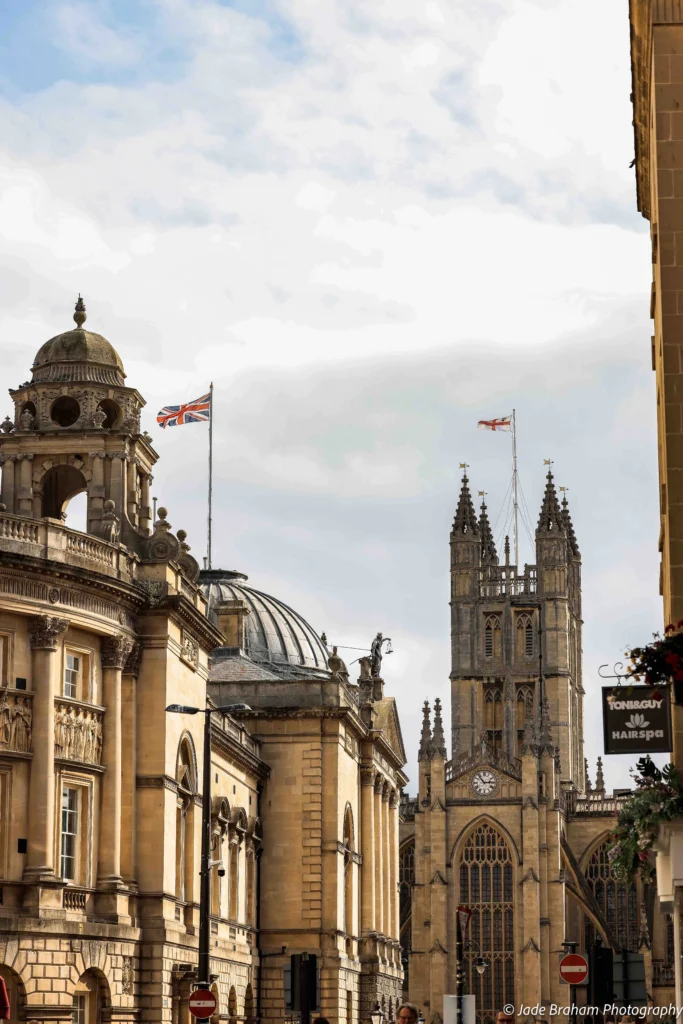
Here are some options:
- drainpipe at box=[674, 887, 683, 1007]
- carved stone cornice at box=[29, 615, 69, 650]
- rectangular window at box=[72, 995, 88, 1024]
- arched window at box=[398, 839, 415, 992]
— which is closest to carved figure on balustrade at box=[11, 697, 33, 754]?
carved stone cornice at box=[29, 615, 69, 650]

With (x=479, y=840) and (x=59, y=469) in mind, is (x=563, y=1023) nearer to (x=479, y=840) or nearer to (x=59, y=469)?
(x=479, y=840)

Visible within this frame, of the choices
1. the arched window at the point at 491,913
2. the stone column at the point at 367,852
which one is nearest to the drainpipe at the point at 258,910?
the stone column at the point at 367,852

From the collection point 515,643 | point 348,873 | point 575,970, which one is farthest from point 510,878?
point 575,970

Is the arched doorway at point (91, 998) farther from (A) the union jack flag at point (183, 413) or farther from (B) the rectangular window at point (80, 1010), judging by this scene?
(A) the union jack flag at point (183, 413)

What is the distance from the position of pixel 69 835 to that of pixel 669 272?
24387 mm

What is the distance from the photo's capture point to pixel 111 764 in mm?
45219

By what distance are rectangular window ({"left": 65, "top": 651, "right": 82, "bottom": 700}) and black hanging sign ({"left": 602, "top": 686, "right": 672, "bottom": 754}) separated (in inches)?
943

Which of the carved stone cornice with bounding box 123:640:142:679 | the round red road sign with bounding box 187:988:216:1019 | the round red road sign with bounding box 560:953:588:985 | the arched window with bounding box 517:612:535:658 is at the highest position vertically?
the arched window with bounding box 517:612:535:658

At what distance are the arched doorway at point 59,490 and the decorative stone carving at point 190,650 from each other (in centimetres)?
561

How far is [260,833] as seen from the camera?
66688mm

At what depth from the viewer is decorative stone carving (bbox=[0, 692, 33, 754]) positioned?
139 feet

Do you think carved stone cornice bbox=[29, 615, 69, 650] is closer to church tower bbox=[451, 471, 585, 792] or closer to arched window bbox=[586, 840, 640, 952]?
arched window bbox=[586, 840, 640, 952]

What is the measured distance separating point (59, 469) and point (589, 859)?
7446 centimetres

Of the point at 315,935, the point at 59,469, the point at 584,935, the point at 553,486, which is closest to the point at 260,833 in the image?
the point at 315,935
